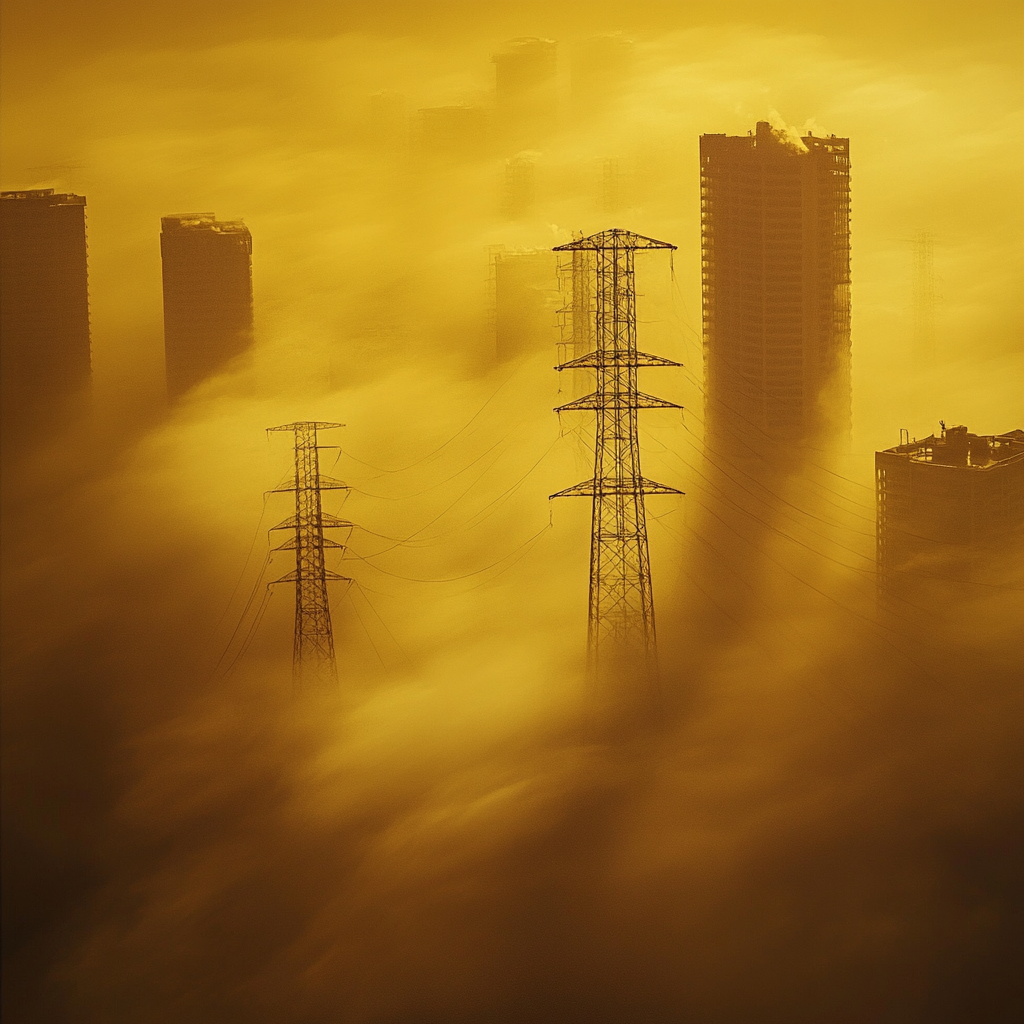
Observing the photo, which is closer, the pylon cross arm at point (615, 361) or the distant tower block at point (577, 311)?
the pylon cross arm at point (615, 361)

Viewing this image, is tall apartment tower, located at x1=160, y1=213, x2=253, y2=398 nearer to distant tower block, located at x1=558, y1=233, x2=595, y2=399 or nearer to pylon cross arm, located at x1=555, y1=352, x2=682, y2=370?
distant tower block, located at x1=558, y1=233, x2=595, y2=399

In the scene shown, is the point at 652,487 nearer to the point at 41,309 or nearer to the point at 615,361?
the point at 615,361

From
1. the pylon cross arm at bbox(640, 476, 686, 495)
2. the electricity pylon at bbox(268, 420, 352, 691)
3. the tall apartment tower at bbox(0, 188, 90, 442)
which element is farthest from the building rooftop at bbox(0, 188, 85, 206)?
the pylon cross arm at bbox(640, 476, 686, 495)

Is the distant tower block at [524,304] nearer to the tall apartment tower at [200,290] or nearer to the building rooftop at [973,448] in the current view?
the tall apartment tower at [200,290]

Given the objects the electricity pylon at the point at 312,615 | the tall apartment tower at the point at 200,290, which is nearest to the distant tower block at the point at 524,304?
the tall apartment tower at the point at 200,290

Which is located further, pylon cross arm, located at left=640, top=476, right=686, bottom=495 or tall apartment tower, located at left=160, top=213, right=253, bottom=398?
tall apartment tower, located at left=160, top=213, right=253, bottom=398

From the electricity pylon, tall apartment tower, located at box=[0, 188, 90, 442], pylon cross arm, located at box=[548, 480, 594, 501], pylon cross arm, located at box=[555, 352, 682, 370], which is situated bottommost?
the electricity pylon

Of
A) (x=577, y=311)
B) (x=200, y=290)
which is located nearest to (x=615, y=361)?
(x=577, y=311)
